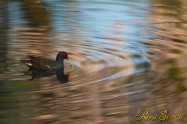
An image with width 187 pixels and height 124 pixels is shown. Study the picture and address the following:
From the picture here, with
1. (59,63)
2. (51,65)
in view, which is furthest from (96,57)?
(51,65)

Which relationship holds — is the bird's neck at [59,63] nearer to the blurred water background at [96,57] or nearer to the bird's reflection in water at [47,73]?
the bird's reflection in water at [47,73]

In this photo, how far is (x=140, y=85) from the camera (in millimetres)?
8852

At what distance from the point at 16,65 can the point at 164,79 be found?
2.51 meters

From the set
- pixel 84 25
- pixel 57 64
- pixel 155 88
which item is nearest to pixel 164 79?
pixel 155 88

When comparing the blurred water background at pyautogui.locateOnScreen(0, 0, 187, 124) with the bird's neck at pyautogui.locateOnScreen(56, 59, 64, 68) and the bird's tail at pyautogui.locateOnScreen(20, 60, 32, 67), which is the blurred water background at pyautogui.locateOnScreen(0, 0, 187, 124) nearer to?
the bird's tail at pyautogui.locateOnScreen(20, 60, 32, 67)

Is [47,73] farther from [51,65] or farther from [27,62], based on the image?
[27,62]

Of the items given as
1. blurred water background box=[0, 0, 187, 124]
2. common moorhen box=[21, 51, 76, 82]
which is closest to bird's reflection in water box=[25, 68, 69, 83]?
→ common moorhen box=[21, 51, 76, 82]

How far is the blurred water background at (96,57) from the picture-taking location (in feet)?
25.9

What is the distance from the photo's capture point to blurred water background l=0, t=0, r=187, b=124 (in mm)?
7883

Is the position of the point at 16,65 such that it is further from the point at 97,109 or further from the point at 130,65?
the point at 97,109

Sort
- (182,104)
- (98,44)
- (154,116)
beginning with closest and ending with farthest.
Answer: (154,116), (182,104), (98,44)

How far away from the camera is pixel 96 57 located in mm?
10539

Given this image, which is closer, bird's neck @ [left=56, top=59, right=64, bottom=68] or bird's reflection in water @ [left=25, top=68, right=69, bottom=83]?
bird's reflection in water @ [left=25, top=68, right=69, bottom=83]

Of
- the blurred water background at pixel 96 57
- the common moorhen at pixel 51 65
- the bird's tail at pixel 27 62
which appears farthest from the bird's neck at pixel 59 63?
the bird's tail at pixel 27 62
